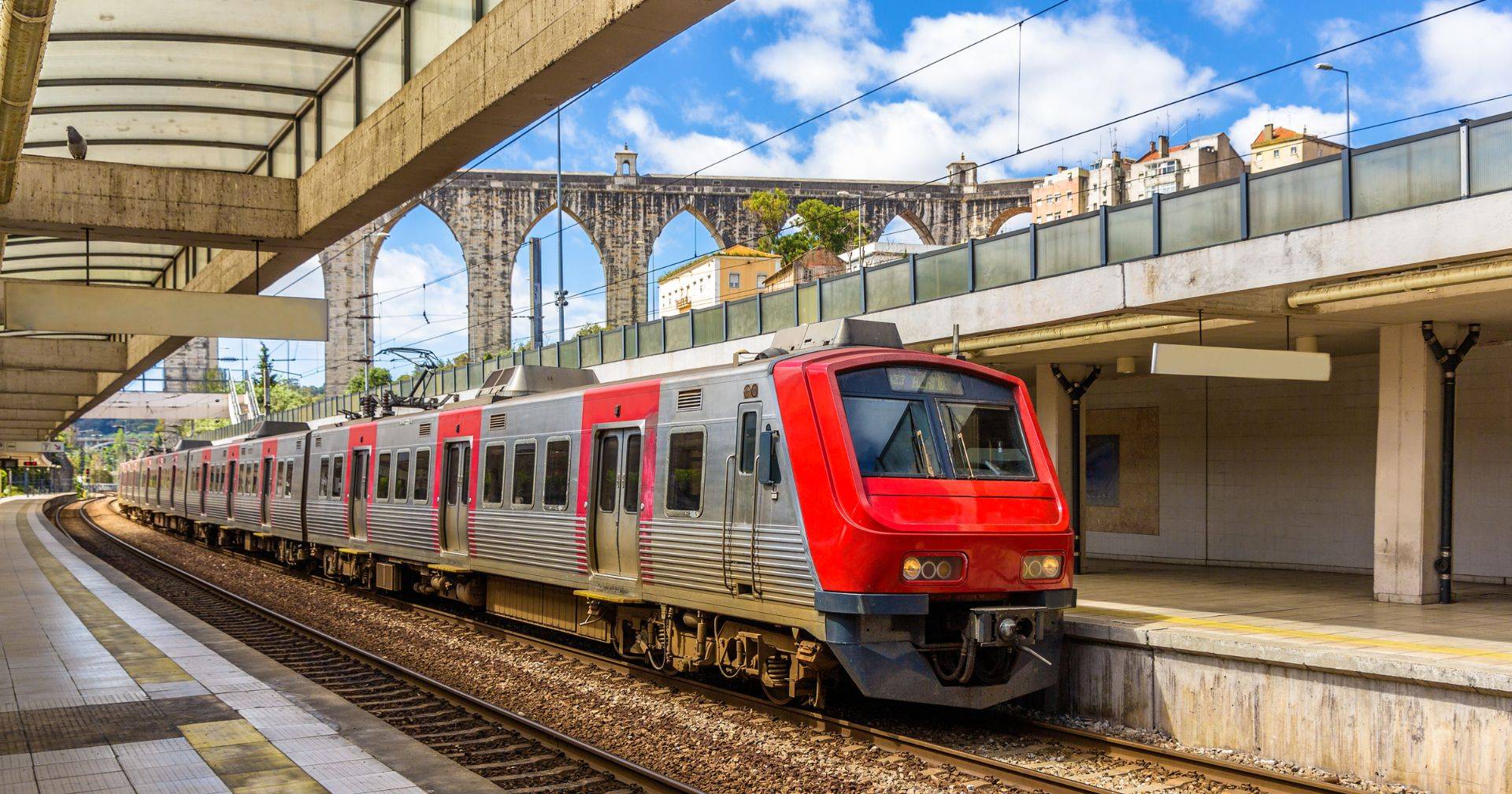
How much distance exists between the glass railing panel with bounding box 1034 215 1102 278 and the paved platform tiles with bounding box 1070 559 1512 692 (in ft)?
14.0

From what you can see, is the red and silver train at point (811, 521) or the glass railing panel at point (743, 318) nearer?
the red and silver train at point (811, 521)

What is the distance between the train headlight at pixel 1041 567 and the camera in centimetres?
1012

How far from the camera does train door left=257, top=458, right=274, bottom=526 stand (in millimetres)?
26859

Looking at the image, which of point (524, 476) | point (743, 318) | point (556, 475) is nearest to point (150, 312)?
point (524, 476)

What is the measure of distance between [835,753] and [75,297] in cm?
1180

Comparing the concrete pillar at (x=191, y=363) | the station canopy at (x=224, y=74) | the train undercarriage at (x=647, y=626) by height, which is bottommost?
the train undercarriage at (x=647, y=626)

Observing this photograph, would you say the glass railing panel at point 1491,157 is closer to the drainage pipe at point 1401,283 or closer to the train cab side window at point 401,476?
the drainage pipe at point 1401,283

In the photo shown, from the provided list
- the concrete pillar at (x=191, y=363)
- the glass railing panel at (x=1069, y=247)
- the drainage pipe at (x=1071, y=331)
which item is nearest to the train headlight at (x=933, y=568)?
the drainage pipe at (x=1071, y=331)

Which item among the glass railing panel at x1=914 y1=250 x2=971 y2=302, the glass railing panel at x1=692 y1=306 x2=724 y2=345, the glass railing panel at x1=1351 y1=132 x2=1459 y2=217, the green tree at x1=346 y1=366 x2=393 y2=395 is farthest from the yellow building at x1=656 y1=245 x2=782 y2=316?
the glass railing panel at x1=1351 y1=132 x2=1459 y2=217

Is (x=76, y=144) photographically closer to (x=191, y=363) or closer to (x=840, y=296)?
(x=840, y=296)

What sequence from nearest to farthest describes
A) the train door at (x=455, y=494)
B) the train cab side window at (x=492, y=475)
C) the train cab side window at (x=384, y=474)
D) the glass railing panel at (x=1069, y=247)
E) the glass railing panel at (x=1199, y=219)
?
the glass railing panel at (x=1199, y=219) < the train cab side window at (x=492, y=475) < the train door at (x=455, y=494) < the glass railing panel at (x=1069, y=247) < the train cab side window at (x=384, y=474)

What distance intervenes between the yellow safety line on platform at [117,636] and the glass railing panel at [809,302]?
472 inches

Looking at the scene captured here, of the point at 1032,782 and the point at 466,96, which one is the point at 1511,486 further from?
the point at 466,96

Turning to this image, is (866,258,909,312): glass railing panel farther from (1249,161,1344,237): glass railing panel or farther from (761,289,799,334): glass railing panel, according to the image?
(1249,161,1344,237): glass railing panel
